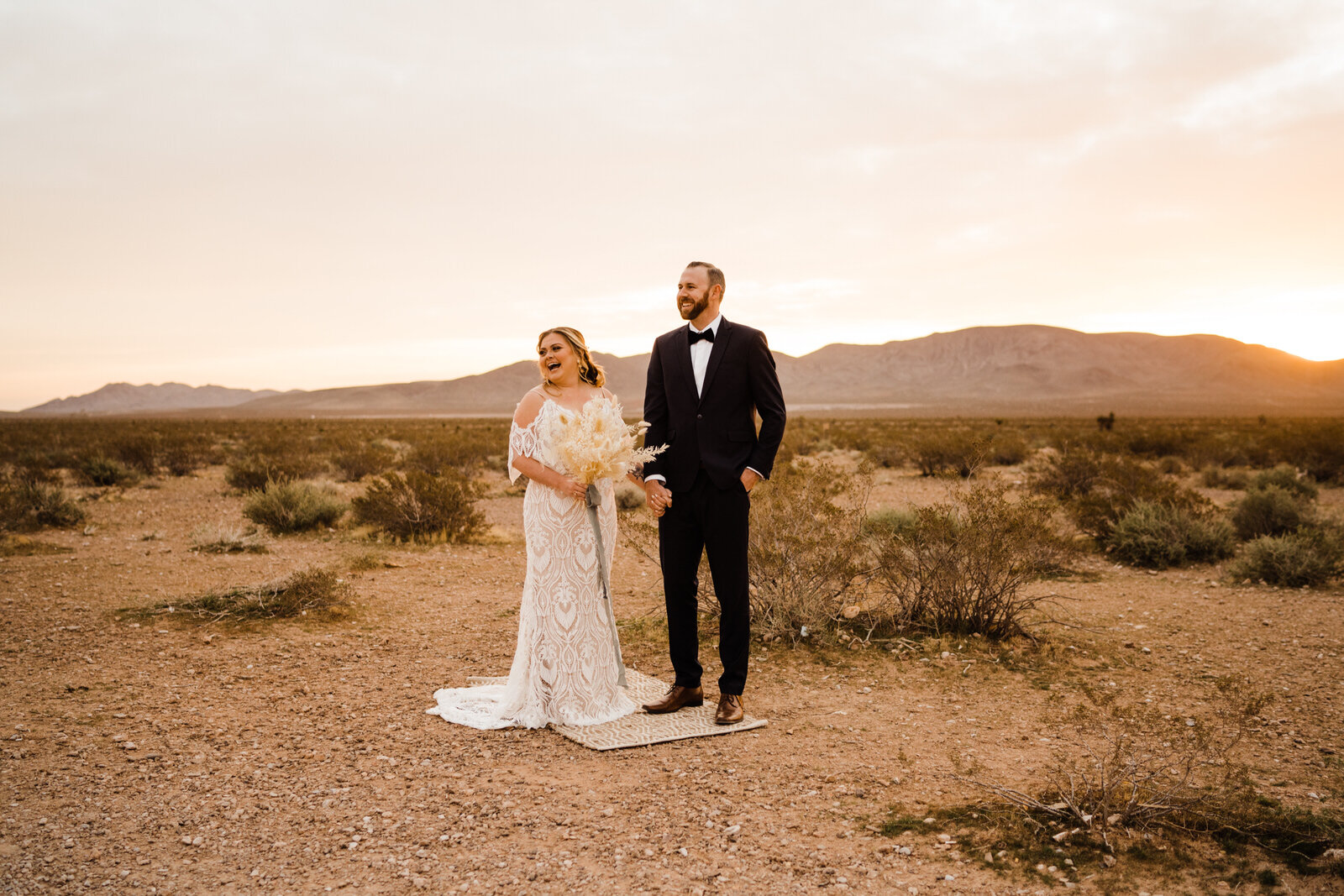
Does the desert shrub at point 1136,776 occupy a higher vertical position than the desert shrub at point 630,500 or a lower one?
lower

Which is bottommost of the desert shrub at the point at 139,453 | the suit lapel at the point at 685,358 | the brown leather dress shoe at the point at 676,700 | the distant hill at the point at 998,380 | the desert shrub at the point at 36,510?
the brown leather dress shoe at the point at 676,700

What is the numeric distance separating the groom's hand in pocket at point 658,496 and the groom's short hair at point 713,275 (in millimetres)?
1150

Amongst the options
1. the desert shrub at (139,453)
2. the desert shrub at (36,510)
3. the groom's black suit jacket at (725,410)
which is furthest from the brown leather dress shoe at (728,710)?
the desert shrub at (139,453)

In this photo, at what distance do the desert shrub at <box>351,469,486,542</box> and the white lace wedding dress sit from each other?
688 cm

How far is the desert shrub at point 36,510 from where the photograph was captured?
38.0 feet

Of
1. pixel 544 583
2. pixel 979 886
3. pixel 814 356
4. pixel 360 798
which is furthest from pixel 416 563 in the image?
pixel 814 356

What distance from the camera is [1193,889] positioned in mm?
2961

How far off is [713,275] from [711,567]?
1.67m

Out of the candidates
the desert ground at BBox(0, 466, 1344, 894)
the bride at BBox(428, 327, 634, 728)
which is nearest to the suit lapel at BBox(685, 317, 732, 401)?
the bride at BBox(428, 327, 634, 728)

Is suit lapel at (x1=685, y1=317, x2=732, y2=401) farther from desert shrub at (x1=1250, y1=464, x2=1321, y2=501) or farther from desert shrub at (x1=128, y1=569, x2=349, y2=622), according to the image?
desert shrub at (x1=1250, y1=464, x2=1321, y2=501)

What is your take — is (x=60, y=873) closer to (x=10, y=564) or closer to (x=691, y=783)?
(x=691, y=783)

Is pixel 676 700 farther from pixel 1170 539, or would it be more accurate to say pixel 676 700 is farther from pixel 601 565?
pixel 1170 539

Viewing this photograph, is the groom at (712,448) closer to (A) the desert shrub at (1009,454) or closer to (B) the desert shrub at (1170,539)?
(B) the desert shrub at (1170,539)

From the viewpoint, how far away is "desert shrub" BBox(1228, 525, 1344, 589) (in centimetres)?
820
